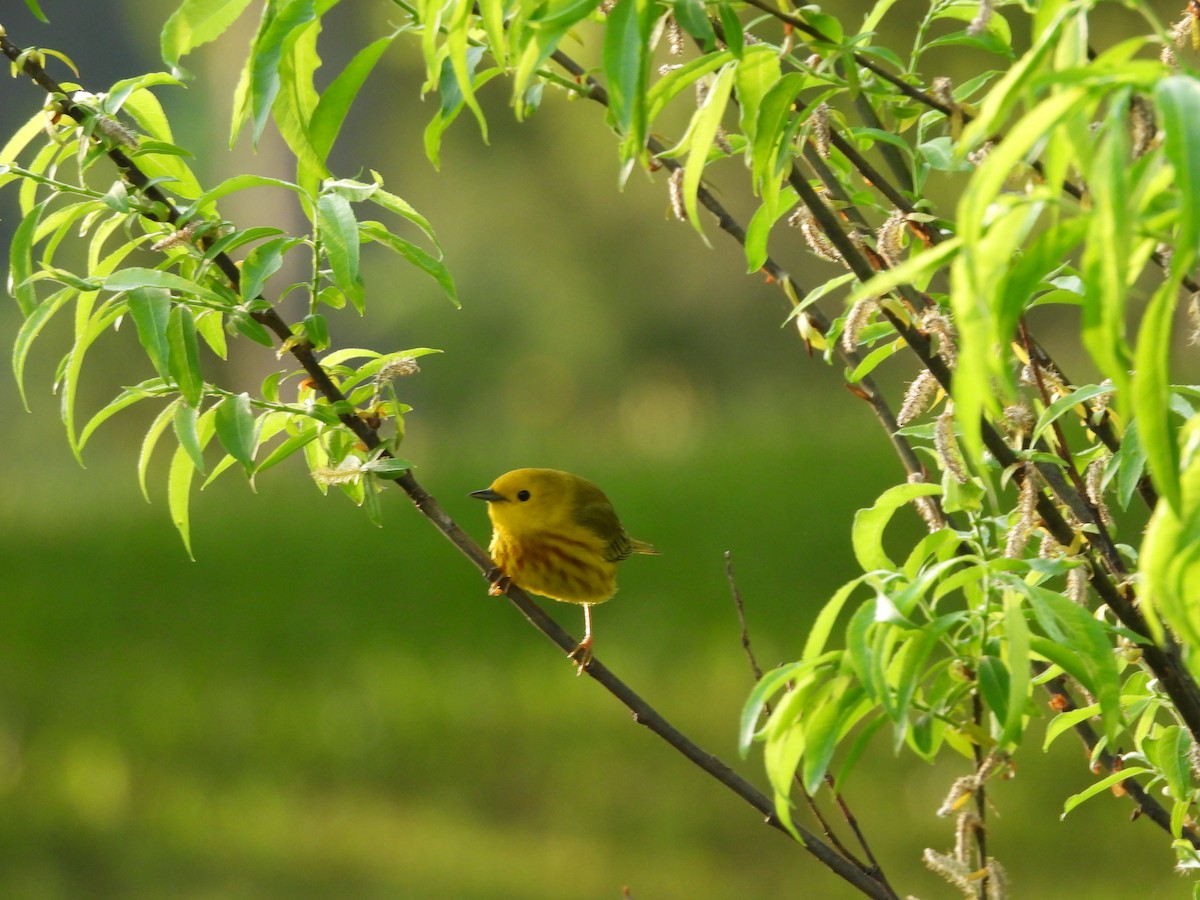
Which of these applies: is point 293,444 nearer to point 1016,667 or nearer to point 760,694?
point 760,694

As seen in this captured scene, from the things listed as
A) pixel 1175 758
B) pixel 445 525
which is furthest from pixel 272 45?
pixel 1175 758

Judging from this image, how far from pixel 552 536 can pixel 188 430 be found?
2143 mm

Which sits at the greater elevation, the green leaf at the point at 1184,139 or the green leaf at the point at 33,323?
the green leaf at the point at 1184,139

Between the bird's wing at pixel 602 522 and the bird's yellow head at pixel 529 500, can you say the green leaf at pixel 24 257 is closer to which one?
the bird's yellow head at pixel 529 500

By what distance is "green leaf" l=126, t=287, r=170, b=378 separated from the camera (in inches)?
53.1

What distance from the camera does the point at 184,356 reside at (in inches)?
55.2

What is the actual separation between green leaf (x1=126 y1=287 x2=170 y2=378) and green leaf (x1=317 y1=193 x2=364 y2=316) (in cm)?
17

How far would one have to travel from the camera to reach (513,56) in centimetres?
118

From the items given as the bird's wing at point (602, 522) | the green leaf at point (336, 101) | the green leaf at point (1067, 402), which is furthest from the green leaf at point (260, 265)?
the bird's wing at point (602, 522)

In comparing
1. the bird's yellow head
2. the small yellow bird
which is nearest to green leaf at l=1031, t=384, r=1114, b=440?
the small yellow bird

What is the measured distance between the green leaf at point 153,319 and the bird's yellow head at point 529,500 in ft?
7.08

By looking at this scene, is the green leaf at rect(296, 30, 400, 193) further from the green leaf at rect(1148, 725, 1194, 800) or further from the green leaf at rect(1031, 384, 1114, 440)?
the green leaf at rect(1148, 725, 1194, 800)

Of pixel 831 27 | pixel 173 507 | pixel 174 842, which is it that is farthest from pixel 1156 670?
pixel 174 842

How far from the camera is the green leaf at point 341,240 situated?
4.55 feet
